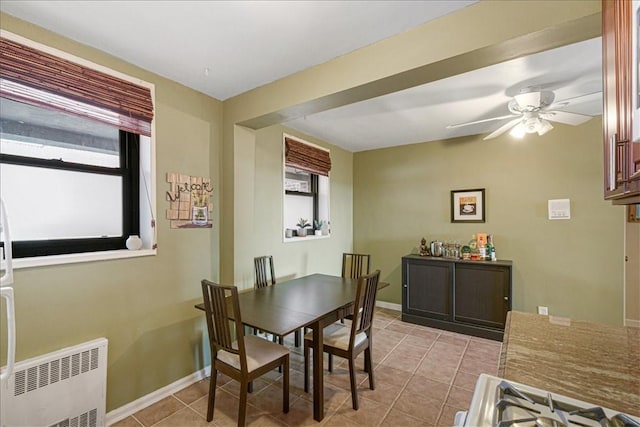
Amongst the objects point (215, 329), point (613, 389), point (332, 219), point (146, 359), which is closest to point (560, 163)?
point (332, 219)

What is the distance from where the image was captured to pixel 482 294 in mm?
3312

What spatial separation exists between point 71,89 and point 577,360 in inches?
118

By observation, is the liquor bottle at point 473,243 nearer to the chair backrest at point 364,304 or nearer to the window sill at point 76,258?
the chair backrest at point 364,304

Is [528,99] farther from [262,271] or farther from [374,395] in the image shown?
[262,271]

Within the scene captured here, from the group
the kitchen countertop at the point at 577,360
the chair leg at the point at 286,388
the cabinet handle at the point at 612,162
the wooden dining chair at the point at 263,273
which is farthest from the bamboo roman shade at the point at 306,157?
the cabinet handle at the point at 612,162

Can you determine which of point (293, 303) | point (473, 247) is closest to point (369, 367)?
point (293, 303)

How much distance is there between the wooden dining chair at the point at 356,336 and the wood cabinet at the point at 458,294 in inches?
64.3

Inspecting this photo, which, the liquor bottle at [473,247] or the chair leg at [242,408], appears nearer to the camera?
the chair leg at [242,408]

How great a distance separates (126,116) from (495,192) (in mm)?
4047

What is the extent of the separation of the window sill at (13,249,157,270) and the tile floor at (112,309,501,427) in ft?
3.71

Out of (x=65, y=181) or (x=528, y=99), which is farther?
(x=528, y=99)

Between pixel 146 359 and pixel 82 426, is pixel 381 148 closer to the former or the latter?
pixel 146 359

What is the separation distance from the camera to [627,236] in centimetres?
317

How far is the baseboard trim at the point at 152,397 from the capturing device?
1.92m
